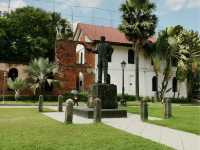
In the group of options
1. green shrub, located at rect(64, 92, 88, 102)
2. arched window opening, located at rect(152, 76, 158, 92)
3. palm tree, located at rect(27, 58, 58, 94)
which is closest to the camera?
palm tree, located at rect(27, 58, 58, 94)

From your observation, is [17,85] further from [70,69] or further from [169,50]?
[169,50]

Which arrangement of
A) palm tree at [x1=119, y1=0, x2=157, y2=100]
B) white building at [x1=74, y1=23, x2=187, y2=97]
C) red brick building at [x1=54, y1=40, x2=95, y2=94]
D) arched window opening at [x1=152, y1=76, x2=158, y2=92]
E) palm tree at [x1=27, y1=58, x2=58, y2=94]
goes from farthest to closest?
arched window opening at [x1=152, y1=76, x2=158, y2=92], white building at [x1=74, y1=23, x2=187, y2=97], red brick building at [x1=54, y1=40, x2=95, y2=94], palm tree at [x1=119, y1=0, x2=157, y2=100], palm tree at [x1=27, y1=58, x2=58, y2=94]

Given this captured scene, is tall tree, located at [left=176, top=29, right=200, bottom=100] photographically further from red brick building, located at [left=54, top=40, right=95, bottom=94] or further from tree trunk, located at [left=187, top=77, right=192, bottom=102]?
red brick building, located at [left=54, top=40, right=95, bottom=94]

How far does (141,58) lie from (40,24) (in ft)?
44.9

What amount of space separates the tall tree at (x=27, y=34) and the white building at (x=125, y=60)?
437 cm

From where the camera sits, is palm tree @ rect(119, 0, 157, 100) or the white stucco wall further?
the white stucco wall

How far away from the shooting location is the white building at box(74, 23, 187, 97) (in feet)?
139

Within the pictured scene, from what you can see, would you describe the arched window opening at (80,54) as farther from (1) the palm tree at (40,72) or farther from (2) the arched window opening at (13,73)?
(2) the arched window opening at (13,73)

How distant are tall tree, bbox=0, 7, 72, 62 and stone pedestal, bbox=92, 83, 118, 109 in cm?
2685

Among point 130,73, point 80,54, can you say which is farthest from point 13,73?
point 130,73

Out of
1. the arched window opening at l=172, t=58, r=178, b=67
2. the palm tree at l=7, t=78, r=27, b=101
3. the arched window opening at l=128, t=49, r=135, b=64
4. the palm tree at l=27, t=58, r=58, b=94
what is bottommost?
the palm tree at l=7, t=78, r=27, b=101

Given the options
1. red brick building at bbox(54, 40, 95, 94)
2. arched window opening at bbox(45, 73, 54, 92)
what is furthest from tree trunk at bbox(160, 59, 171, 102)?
arched window opening at bbox(45, 73, 54, 92)

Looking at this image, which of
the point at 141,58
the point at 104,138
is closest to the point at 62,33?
the point at 141,58

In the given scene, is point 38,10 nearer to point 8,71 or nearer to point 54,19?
point 54,19
